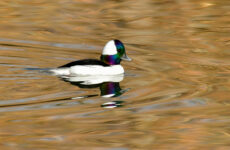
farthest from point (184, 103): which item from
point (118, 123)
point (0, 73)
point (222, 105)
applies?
point (0, 73)

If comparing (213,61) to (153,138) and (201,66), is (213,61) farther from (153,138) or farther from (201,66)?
(153,138)

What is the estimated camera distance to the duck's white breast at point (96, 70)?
1091cm

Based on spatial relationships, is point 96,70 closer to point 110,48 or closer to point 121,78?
point 121,78

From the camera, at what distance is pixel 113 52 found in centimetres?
1157

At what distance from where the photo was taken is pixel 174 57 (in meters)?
12.4

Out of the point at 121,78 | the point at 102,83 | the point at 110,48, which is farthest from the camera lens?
the point at 110,48

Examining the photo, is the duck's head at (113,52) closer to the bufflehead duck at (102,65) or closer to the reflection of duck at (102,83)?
the bufflehead duck at (102,65)

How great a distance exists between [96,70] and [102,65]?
14 centimetres

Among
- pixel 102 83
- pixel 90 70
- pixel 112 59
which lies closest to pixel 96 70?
pixel 90 70

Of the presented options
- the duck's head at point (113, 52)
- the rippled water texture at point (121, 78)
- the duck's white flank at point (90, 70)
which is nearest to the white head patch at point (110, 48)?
the duck's head at point (113, 52)

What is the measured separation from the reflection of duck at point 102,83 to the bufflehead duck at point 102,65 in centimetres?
9

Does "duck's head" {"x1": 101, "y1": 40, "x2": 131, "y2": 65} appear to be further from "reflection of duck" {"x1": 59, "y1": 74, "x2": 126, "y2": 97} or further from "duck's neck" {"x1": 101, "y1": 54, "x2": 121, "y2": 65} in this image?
"reflection of duck" {"x1": 59, "y1": 74, "x2": 126, "y2": 97}

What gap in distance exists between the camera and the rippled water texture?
7.98 metres

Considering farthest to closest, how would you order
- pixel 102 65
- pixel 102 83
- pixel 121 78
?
pixel 102 65, pixel 121 78, pixel 102 83
